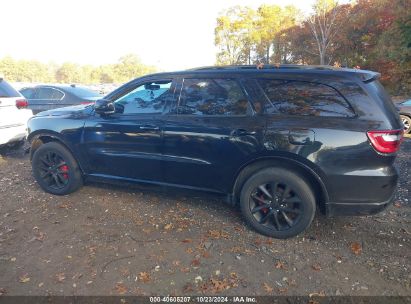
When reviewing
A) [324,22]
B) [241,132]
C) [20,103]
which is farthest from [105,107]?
[324,22]

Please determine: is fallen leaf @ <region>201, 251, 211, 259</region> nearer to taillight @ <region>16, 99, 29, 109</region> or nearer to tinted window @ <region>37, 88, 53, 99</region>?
taillight @ <region>16, 99, 29, 109</region>

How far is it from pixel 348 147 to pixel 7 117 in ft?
19.3

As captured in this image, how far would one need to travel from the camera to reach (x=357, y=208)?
3.09 metres

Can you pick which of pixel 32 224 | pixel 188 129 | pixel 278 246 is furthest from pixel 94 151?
pixel 278 246

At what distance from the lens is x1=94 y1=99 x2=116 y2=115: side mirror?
3.89m

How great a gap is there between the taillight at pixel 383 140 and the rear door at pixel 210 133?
1032 millimetres

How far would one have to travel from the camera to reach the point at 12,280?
2.72m

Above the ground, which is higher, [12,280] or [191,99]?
[191,99]

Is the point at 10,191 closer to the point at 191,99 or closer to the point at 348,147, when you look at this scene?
the point at 191,99

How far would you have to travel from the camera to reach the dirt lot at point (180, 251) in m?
2.65

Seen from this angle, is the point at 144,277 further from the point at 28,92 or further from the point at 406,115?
the point at 406,115

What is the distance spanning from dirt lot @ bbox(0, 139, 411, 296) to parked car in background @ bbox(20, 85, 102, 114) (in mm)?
4649

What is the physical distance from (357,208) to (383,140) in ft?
2.34

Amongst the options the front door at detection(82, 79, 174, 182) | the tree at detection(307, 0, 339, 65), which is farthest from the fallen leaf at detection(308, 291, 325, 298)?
the tree at detection(307, 0, 339, 65)
